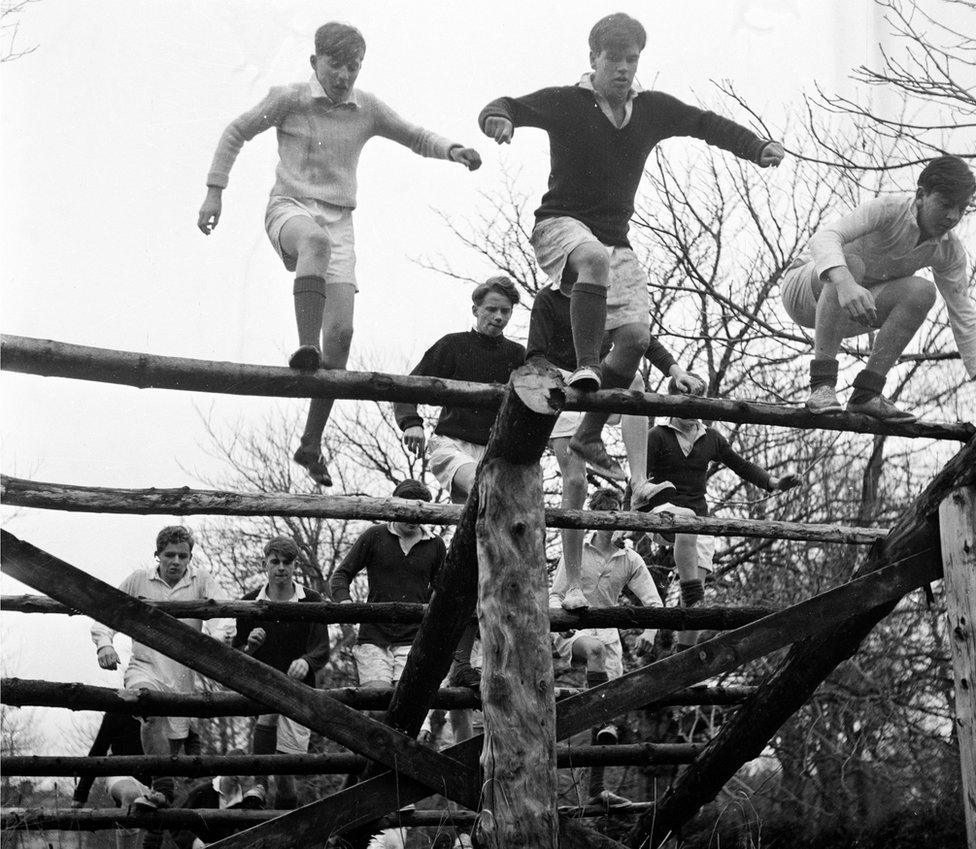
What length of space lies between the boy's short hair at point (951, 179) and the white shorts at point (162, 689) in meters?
4.64

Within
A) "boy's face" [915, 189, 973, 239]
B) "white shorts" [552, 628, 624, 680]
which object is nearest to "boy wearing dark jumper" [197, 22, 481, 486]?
"boy's face" [915, 189, 973, 239]

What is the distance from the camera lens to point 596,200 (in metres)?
5.98

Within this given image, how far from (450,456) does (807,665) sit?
2.11 metres

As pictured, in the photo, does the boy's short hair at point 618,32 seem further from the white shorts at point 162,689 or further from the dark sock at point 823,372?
the white shorts at point 162,689

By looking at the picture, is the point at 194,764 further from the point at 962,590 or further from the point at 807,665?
the point at 962,590

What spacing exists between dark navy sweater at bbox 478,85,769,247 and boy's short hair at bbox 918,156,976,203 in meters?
0.82

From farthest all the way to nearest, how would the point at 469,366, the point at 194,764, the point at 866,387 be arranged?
the point at 469,366, the point at 194,764, the point at 866,387

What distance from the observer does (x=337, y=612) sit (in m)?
5.79

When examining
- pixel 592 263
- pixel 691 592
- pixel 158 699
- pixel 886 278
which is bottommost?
pixel 158 699

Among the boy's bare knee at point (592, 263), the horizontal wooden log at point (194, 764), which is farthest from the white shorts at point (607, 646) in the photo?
the boy's bare knee at point (592, 263)

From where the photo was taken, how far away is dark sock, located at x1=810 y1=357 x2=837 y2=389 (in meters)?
5.96

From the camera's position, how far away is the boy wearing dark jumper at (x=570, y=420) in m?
6.43

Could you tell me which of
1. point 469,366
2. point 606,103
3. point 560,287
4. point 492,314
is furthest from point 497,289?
point 606,103

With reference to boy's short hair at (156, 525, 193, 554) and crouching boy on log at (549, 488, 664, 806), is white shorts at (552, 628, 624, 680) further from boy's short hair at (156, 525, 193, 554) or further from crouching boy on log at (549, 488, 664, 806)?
boy's short hair at (156, 525, 193, 554)
